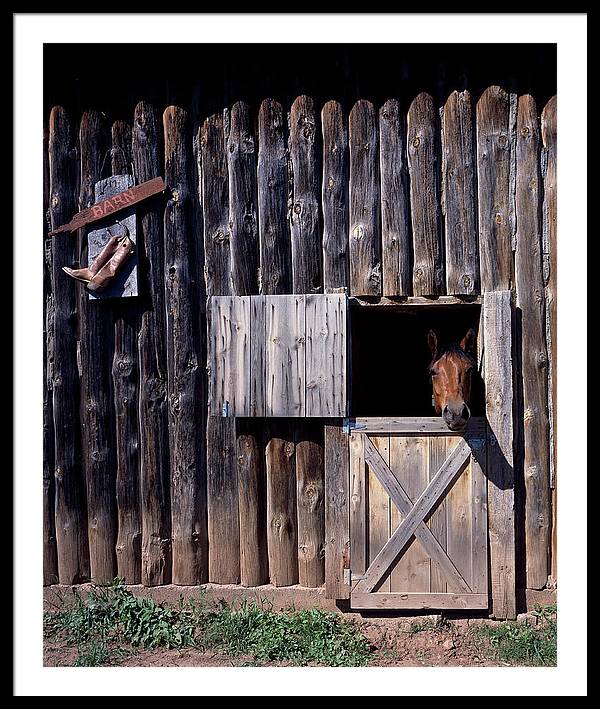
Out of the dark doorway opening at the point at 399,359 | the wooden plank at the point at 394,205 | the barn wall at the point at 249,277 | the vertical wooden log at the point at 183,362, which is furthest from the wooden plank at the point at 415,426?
the dark doorway opening at the point at 399,359

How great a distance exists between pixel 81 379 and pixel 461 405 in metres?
3.34

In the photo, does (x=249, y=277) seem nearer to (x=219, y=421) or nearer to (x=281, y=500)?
(x=219, y=421)

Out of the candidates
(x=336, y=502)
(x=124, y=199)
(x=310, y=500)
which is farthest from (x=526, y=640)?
(x=124, y=199)

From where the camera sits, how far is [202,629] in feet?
18.3

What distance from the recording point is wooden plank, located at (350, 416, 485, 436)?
546 centimetres

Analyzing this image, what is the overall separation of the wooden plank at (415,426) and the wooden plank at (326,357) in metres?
0.26

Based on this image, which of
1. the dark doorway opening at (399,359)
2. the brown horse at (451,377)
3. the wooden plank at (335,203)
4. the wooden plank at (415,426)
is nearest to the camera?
the brown horse at (451,377)

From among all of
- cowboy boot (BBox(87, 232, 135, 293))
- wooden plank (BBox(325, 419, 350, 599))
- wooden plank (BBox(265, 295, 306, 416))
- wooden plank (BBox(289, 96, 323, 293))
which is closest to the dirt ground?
wooden plank (BBox(325, 419, 350, 599))

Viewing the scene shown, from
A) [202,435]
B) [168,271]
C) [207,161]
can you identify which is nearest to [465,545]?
[202,435]

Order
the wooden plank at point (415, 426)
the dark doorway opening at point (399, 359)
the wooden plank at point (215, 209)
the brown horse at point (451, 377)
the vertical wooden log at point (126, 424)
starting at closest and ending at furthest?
the brown horse at point (451, 377)
the wooden plank at point (415, 426)
the wooden plank at point (215, 209)
the vertical wooden log at point (126, 424)
the dark doorway opening at point (399, 359)

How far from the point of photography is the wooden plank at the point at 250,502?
18.9ft

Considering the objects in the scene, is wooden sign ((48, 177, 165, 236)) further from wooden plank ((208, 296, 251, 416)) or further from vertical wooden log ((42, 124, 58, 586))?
wooden plank ((208, 296, 251, 416))

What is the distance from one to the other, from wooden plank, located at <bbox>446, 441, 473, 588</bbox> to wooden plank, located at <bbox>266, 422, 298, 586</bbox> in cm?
133

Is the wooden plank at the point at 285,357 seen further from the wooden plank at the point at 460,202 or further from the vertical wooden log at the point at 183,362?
the wooden plank at the point at 460,202
